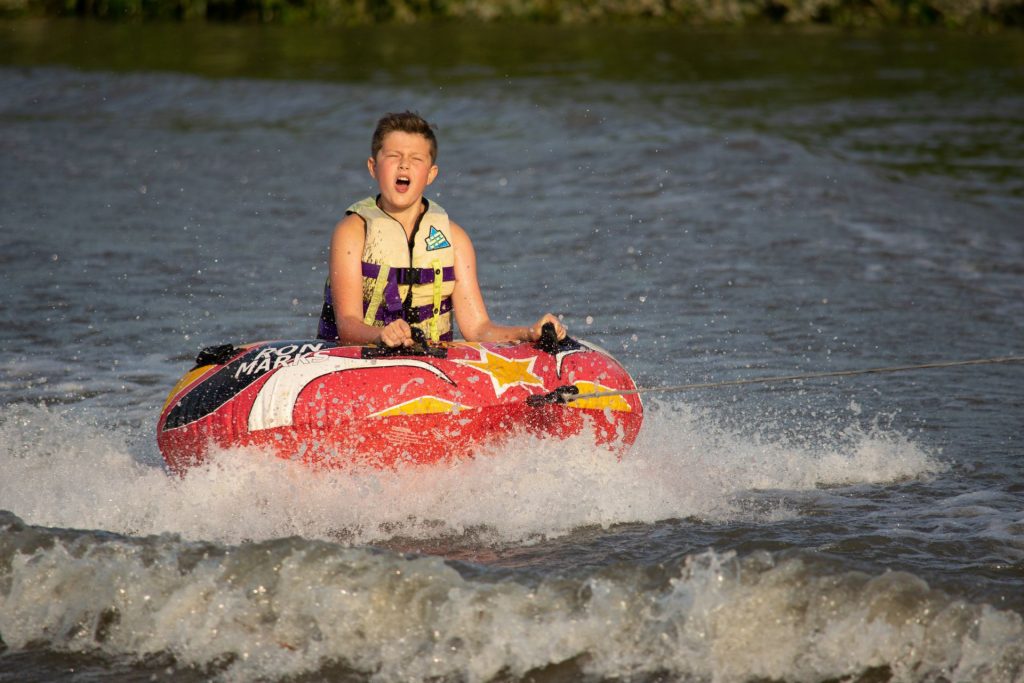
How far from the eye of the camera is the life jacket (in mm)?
5602

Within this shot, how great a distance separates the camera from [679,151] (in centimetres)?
1461

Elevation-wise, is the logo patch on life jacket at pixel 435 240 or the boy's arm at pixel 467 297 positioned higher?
the logo patch on life jacket at pixel 435 240

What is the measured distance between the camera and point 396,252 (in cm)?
560

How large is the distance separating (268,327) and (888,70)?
15.2m

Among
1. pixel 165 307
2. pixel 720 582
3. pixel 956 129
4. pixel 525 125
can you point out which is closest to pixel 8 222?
pixel 165 307

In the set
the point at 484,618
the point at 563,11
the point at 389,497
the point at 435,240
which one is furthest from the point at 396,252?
the point at 563,11

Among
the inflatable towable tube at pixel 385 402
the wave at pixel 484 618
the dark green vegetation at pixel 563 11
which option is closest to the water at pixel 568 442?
the wave at pixel 484 618

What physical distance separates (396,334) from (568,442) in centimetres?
81

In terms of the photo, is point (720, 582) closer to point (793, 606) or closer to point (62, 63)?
point (793, 606)

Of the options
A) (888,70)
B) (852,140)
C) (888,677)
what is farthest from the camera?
(888,70)

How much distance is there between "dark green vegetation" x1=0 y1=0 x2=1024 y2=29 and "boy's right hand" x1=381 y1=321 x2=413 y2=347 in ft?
77.3

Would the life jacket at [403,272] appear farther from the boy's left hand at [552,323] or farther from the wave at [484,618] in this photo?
the wave at [484,618]

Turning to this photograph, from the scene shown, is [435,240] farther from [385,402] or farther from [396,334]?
[385,402]

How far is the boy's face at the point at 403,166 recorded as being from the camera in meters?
5.55
